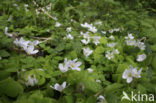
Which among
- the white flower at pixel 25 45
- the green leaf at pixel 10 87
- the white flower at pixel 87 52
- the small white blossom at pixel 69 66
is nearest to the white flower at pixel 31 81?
the green leaf at pixel 10 87

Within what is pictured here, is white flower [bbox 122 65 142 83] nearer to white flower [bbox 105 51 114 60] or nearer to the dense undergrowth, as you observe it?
the dense undergrowth

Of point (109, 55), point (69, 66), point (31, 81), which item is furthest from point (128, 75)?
point (31, 81)

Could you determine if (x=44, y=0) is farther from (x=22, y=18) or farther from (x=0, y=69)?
(x=0, y=69)

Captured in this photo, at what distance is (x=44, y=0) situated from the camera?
2.32m

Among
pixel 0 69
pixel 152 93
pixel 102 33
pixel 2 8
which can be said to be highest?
pixel 2 8

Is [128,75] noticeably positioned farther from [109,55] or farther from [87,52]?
[87,52]

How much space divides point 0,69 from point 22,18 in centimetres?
151

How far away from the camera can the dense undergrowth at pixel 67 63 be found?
4.07ft

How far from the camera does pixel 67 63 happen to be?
1509 mm

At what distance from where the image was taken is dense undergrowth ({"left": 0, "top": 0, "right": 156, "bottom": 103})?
124 centimetres

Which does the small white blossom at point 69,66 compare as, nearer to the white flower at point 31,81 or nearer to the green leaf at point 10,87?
the white flower at point 31,81

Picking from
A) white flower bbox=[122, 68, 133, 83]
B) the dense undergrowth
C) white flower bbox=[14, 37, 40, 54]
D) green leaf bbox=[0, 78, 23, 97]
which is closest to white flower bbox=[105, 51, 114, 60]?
the dense undergrowth

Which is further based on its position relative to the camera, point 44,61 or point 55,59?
point 55,59

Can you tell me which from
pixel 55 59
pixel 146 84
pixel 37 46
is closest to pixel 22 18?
pixel 37 46
